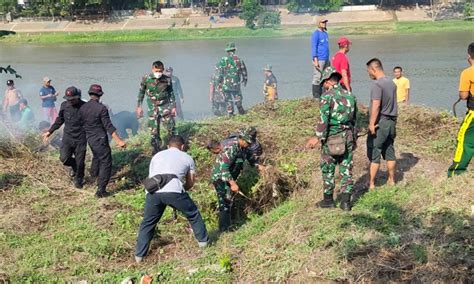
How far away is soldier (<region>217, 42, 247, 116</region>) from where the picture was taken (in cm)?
1138

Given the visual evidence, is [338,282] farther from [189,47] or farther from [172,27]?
[172,27]

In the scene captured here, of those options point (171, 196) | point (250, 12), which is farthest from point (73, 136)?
point (250, 12)

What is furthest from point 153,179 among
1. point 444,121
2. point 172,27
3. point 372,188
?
point 172,27

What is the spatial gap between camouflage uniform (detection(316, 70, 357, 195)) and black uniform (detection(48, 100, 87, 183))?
380 centimetres

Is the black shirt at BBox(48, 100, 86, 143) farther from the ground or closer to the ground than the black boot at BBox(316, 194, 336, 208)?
farther from the ground

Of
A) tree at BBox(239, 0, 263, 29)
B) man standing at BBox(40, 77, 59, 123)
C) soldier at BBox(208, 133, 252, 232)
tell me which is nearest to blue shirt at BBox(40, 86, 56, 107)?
man standing at BBox(40, 77, 59, 123)

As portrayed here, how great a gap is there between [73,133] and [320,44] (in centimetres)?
484

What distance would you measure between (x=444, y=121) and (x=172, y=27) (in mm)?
44691

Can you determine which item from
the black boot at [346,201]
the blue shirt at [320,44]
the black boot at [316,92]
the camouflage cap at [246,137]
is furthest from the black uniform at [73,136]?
the black boot at [316,92]

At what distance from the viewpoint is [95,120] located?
7.55 m

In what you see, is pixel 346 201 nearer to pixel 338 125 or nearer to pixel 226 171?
pixel 338 125

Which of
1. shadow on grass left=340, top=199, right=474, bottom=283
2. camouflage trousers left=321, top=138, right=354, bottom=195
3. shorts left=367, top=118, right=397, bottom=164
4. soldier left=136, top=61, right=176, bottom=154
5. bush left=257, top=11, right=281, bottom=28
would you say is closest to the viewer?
shadow on grass left=340, top=199, right=474, bottom=283

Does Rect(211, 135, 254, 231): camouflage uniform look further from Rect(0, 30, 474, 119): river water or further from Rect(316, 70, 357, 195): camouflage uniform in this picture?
Rect(0, 30, 474, 119): river water

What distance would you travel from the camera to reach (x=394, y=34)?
39.3 m
